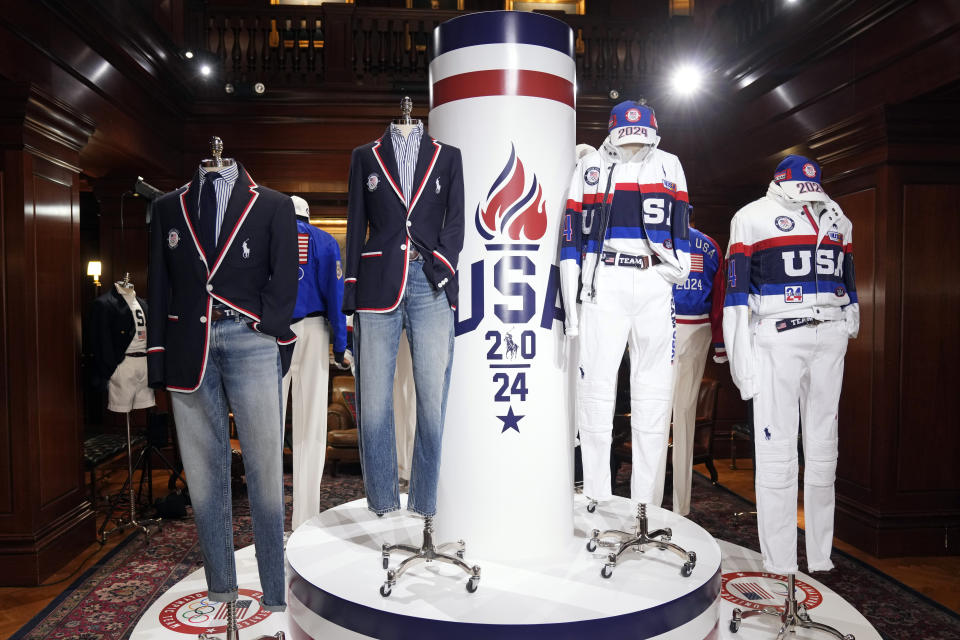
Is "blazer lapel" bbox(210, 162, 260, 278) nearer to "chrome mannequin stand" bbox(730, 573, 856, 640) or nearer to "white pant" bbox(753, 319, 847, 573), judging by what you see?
"white pant" bbox(753, 319, 847, 573)

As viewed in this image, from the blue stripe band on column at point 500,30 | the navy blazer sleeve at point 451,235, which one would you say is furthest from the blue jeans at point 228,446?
the blue stripe band on column at point 500,30

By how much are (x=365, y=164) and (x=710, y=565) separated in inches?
81.1

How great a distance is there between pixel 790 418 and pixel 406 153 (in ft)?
6.56

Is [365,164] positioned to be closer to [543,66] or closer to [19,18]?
[543,66]

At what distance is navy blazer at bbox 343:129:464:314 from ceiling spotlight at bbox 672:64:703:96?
445cm

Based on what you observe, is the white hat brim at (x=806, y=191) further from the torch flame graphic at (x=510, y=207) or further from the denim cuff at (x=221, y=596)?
the denim cuff at (x=221, y=596)

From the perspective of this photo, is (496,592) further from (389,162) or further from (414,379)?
(389,162)

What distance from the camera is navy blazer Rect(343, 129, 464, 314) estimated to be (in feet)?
8.20

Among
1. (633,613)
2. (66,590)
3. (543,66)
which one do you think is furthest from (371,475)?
(66,590)

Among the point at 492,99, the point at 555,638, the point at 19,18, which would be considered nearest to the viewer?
the point at 555,638

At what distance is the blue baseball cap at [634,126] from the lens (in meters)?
2.80

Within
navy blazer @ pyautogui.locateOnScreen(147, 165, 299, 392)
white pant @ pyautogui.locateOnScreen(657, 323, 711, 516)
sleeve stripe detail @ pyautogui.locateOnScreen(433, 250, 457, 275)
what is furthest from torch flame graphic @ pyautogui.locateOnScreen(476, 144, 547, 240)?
white pant @ pyautogui.locateOnScreen(657, 323, 711, 516)

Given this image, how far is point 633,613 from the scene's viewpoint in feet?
7.64

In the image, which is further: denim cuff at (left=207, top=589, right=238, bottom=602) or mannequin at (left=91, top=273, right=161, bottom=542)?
mannequin at (left=91, top=273, right=161, bottom=542)
